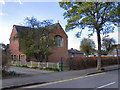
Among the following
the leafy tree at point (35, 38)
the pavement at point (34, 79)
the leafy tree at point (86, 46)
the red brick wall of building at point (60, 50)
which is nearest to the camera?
the pavement at point (34, 79)

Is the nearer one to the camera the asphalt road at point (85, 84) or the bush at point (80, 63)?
the asphalt road at point (85, 84)

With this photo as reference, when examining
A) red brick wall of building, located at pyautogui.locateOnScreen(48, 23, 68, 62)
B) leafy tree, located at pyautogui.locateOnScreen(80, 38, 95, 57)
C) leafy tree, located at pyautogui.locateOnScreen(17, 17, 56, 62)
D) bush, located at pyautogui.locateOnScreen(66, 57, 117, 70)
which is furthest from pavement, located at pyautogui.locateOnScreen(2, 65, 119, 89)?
leafy tree, located at pyautogui.locateOnScreen(80, 38, 95, 57)

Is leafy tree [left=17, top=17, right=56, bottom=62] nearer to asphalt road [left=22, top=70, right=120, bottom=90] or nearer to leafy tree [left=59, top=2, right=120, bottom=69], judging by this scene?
leafy tree [left=59, top=2, right=120, bottom=69]

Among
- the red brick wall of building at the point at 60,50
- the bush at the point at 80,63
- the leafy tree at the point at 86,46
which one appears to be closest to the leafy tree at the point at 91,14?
the bush at the point at 80,63

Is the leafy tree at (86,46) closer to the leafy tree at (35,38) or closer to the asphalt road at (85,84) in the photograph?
Result: the leafy tree at (35,38)

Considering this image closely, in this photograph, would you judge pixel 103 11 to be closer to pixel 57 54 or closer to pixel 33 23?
pixel 33 23

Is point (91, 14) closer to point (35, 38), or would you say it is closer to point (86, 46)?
point (35, 38)

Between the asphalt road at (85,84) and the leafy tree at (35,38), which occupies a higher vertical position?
the leafy tree at (35,38)

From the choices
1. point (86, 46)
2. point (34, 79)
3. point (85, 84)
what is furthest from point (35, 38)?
point (86, 46)

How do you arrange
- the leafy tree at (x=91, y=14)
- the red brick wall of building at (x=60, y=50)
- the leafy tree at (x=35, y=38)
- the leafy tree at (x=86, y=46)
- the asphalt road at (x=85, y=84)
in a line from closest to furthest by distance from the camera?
the asphalt road at (x=85, y=84) → the leafy tree at (x=91, y=14) → the leafy tree at (x=35, y=38) → the red brick wall of building at (x=60, y=50) → the leafy tree at (x=86, y=46)

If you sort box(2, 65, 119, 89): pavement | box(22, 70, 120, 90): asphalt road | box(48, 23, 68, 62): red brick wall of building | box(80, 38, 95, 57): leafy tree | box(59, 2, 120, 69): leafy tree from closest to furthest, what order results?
box(22, 70, 120, 90): asphalt road < box(2, 65, 119, 89): pavement < box(59, 2, 120, 69): leafy tree < box(48, 23, 68, 62): red brick wall of building < box(80, 38, 95, 57): leafy tree

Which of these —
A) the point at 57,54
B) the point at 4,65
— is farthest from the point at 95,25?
the point at 57,54

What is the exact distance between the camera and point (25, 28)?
20000 millimetres

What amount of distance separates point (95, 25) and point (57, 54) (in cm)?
1738
